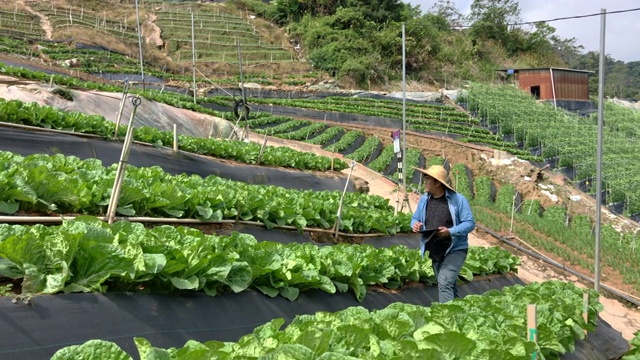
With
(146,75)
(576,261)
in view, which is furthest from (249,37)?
(576,261)

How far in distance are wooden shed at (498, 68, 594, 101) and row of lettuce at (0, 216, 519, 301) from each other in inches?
1796

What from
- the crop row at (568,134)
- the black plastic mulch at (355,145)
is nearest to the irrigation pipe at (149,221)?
the black plastic mulch at (355,145)

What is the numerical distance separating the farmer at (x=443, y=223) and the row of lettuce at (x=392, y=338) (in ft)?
1.46

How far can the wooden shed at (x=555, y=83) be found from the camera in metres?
47.5

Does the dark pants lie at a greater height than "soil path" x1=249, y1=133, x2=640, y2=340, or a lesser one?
greater

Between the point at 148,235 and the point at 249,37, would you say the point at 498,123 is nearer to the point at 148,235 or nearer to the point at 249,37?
the point at 249,37

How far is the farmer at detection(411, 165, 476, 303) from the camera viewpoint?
6.09 m

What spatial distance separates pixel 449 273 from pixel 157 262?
3.29 meters

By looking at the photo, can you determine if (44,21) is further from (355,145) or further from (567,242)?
(567,242)

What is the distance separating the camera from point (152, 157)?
12.1 metres

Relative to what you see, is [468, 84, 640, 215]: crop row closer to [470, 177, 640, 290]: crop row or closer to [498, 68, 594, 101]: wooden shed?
[498, 68, 594, 101]: wooden shed

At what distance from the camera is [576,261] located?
1564 centimetres

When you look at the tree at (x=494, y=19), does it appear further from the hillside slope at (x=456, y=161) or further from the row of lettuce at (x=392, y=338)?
the row of lettuce at (x=392, y=338)

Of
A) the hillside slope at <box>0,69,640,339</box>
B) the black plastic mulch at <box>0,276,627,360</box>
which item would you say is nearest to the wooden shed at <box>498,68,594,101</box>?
the hillside slope at <box>0,69,640,339</box>
